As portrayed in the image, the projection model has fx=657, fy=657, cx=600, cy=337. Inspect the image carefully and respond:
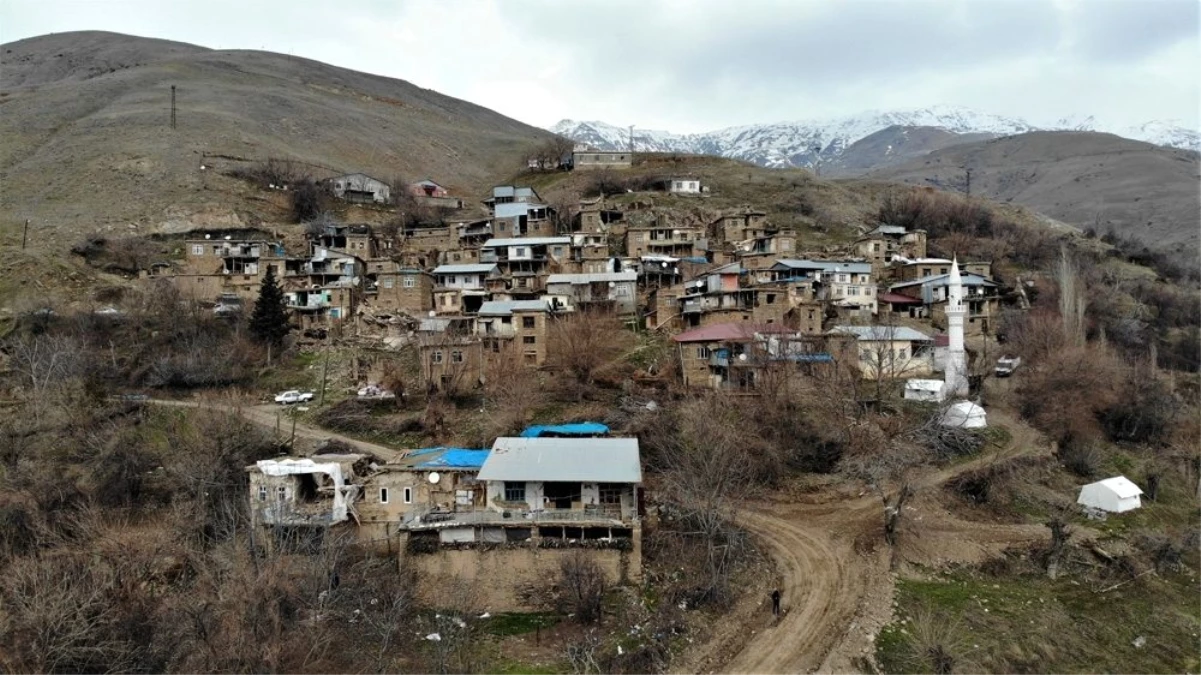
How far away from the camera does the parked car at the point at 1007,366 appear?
120 feet

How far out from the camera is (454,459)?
24172 millimetres

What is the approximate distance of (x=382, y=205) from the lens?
7056 centimetres

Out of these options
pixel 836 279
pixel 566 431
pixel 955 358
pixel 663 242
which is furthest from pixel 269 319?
pixel 955 358

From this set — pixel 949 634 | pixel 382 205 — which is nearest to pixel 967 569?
pixel 949 634

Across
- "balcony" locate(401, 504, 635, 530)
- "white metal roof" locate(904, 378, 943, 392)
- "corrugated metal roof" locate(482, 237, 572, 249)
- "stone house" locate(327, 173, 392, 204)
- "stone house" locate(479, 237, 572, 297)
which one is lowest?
"balcony" locate(401, 504, 635, 530)

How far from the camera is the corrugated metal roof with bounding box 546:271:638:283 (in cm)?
4334

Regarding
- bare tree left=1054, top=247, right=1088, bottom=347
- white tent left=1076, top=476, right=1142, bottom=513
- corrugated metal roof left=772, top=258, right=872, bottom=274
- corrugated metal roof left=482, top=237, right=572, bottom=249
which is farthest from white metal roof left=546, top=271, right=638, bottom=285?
white tent left=1076, top=476, right=1142, bottom=513

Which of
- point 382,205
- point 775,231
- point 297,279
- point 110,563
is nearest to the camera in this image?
point 110,563

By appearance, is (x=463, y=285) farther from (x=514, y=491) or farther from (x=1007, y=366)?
(x=1007, y=366)

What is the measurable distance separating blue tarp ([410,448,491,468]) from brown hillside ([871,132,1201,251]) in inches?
3211

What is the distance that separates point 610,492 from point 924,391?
1972cm

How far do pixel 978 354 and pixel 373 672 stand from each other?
1465 inches

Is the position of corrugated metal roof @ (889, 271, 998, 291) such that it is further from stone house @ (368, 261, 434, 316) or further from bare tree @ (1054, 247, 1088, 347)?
stone house @ (368, 261, 434, 316)

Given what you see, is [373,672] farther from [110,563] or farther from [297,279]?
[297,279]
